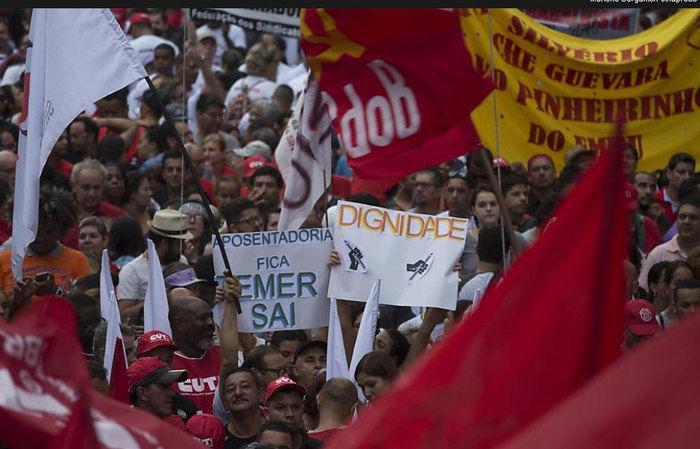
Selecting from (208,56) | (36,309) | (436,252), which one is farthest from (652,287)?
(208,56)

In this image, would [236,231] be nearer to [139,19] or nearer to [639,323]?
[639,323]

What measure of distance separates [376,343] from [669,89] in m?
4.09

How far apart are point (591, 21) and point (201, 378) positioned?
6.54 m

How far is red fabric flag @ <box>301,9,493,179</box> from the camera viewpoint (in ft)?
24.4

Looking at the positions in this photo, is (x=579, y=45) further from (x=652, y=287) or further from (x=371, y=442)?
(x=371, y=442)

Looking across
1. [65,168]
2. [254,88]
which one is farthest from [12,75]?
[65,168]

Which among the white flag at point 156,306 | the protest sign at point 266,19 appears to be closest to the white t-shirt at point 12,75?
the protest sign at point 266,19

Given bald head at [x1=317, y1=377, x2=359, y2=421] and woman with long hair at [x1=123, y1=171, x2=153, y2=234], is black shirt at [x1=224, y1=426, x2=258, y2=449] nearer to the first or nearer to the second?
bald head at [x1=317, y1=377, x2=359, y2=421]

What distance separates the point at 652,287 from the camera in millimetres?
9516

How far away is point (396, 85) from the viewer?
7.65 metres

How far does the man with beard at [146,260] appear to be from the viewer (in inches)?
363

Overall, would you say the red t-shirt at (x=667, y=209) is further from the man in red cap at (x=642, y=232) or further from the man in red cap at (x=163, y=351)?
the man in red cap at (x=163, y=351)

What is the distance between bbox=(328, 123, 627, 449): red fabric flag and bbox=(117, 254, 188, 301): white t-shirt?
5470 millimetres

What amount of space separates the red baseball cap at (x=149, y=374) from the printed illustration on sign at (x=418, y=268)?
76.3 inches
